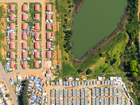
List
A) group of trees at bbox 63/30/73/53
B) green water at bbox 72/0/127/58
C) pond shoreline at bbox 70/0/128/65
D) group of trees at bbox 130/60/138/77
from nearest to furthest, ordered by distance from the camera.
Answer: group of trees at bbox 130/60/138/77
group of trees at bbox 63/30/73/53
pond shoreline at bbox 70/0/128/65
green water at bbox 72/0/127/58

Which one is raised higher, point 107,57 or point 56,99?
point 107,57

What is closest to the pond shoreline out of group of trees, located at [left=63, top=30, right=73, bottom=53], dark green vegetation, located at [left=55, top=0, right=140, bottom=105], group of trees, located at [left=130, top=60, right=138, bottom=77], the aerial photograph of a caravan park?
the aerial photograph of a caravan park

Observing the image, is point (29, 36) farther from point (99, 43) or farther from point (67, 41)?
point (99, 43)

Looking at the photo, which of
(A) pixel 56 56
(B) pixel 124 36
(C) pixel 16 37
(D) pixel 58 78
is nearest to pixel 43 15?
(C) pixel 16 37

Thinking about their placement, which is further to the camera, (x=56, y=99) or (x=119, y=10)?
(x=119, y=10)

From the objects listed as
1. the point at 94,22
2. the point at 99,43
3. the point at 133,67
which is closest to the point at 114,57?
→ the point at 133,67

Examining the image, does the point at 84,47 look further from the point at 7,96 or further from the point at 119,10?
the point at 7,96

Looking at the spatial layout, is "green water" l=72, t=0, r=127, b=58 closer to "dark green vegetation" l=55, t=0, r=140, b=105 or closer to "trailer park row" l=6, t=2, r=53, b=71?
"dark green vegetation" l=55, t=0, r=140, b=105
